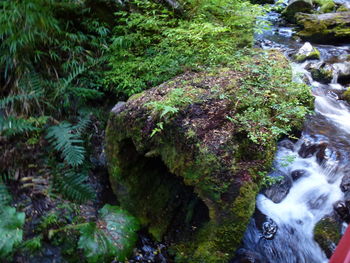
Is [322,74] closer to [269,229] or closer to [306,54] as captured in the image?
[306,54]

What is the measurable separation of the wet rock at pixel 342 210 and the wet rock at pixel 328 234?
0.36 ft

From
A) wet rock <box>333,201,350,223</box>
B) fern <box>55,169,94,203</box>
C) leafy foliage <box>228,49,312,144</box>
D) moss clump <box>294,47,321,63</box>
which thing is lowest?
wet rock <box>333,201,350,223</box>

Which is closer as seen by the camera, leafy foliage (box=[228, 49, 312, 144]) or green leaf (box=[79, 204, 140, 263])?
green leaf (box=[79, 204, 140, 263])

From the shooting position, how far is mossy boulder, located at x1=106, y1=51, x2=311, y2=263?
2.74 m

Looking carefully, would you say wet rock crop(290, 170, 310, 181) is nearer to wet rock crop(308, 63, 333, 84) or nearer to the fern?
the fern

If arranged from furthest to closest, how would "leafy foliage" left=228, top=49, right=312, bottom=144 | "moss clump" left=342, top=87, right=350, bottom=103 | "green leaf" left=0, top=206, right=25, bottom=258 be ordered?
"moss clump" left=342, top=87, right=350, bottom=103 < "leafy foliage" left=228, top=49, right=312, bottom=144 < "green leaf" left=0, top=206, right=25, bottom=258

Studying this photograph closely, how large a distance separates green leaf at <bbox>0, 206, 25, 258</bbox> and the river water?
2405mm

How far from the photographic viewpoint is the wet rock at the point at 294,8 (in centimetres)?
1198

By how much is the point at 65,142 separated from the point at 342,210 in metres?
3.61

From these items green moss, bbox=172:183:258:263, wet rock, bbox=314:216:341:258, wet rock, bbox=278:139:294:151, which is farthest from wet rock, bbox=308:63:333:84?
green moss, bbox=172:183:258:263

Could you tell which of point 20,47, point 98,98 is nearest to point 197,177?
point 98,98

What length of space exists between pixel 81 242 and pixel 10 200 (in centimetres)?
102

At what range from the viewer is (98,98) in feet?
14.5

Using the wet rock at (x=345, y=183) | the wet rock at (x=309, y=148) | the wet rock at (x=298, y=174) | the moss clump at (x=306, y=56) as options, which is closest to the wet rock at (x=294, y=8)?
the moss clump at (x=306, y=56)
